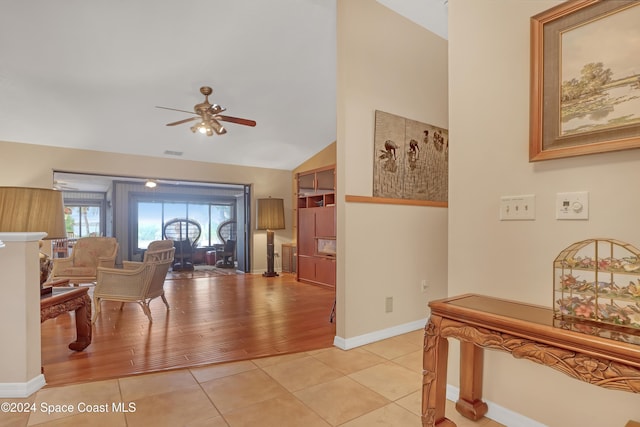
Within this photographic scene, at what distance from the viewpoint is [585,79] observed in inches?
56.8

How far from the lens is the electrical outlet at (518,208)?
1.67 metres

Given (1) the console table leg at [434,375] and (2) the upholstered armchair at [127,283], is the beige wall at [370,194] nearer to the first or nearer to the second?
(1) the console table leg at [434,375]

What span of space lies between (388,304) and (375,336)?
1.08 feet

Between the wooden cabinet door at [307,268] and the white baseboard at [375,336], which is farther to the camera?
the wooden cabinet door at [307,268]

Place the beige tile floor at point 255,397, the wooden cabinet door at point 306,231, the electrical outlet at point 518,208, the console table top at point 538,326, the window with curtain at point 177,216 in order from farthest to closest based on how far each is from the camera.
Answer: the window with curtain at point 177,216, the wooden cabinet door at point 306,231, the beige tile floor at point 255,397, the electrical outlet at point 518,208, the console table top at point 538,326

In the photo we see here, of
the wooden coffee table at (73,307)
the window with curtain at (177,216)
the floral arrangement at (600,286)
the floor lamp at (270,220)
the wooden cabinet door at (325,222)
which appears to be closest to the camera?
the floral arrangement at (600,286)

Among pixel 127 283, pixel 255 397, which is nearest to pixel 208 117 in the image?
pixel 127 283

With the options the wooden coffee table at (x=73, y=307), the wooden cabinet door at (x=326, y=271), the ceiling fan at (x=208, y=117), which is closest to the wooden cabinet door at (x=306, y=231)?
the wooden cabinet door at (x=326, y=271)

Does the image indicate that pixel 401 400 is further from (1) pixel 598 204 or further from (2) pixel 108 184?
(2) pixel 108 184

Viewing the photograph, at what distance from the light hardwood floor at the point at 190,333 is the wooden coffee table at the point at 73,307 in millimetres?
126

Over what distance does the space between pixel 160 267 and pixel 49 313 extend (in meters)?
1.56

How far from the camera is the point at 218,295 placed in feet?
17.8

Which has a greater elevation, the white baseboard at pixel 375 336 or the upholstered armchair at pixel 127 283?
the upholstered armchair at pixel 127 283

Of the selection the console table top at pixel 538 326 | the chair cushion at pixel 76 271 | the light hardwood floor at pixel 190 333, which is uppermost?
the console table top at pixel 538 326
